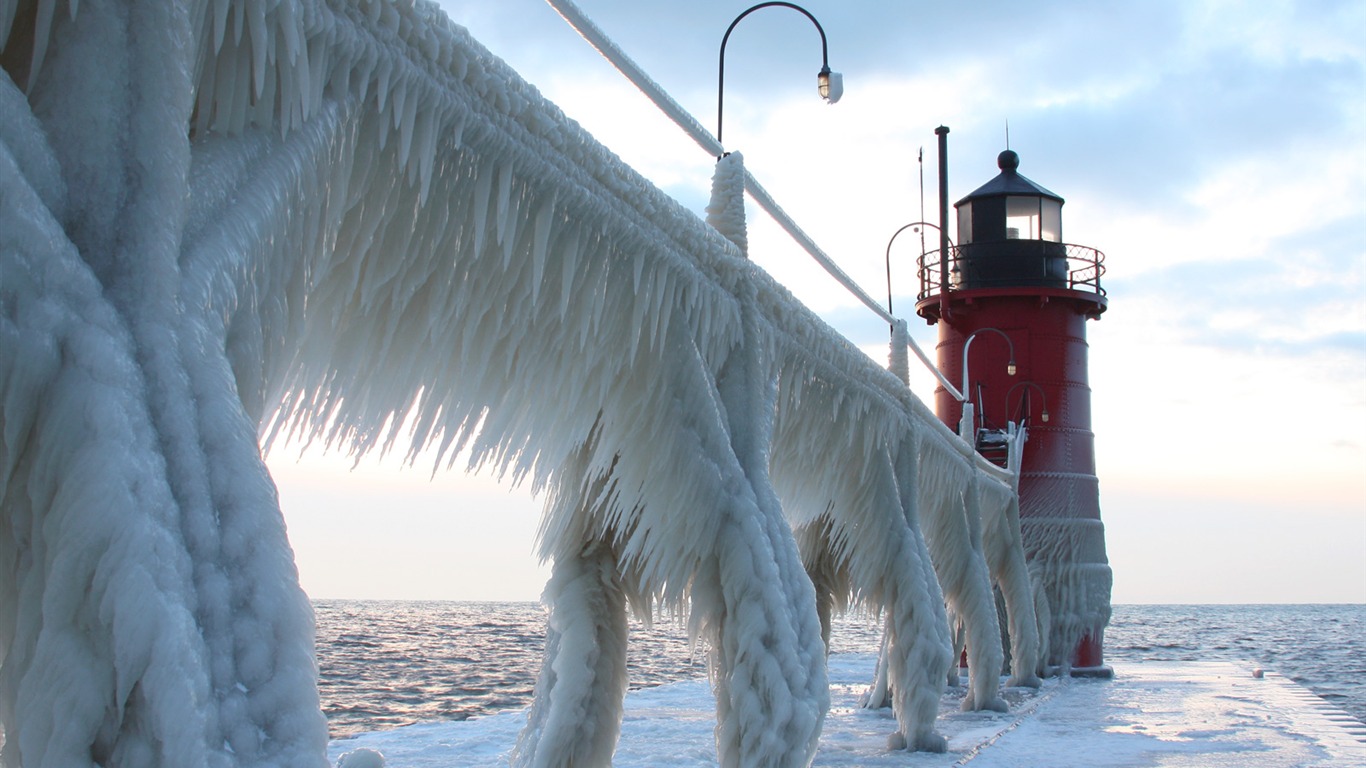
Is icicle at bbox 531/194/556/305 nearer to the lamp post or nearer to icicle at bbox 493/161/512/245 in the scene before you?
icicle at bbox 493/161/512/245

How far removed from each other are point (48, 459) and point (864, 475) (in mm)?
6090

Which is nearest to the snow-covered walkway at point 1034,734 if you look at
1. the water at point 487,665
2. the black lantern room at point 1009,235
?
the water at point 487,665

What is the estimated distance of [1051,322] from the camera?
1816 cm

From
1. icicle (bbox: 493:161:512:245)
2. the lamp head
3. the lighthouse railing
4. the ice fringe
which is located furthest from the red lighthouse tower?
icicle (bbox: 493:161:512:245)

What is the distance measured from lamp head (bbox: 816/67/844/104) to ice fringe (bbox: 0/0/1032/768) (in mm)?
2827

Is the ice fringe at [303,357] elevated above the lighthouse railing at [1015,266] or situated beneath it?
situated beneath

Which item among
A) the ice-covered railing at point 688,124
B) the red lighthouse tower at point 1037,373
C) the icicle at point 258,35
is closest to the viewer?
the icicle at point 258,35

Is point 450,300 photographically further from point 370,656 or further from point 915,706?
point 370,656

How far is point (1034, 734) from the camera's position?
9.81 m

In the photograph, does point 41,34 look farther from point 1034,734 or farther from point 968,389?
point 968,389

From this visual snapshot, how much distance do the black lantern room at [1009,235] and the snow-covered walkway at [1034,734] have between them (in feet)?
24.2

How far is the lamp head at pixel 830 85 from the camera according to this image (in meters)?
7.55

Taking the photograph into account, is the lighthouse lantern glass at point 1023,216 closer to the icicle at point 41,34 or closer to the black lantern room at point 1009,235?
the black lantern room at point 1009,235

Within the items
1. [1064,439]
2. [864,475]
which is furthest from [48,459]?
[1064,439]
